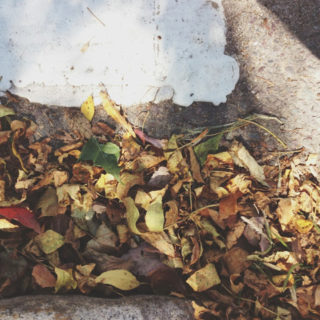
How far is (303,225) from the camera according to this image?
68.6 inches

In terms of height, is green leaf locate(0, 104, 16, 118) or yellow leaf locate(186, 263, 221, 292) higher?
green leaf locate(0, 104, 16, 118)

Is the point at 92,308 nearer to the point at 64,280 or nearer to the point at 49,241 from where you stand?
the point at 64,280

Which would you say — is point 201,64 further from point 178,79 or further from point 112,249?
point 112,249

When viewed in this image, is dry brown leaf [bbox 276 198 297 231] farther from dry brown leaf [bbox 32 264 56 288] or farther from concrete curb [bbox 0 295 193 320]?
dry brown leaf [bbox 32 264 56 288]

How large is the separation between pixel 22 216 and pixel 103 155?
1.57 ft

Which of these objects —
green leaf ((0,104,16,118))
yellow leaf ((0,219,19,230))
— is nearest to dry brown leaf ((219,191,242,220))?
yellow leaf ((0,219,19,230))

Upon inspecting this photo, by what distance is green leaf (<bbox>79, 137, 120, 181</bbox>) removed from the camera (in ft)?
5.53

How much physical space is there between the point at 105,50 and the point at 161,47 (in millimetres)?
322

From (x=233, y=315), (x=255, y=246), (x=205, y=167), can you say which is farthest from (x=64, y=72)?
(x=233, y=315)

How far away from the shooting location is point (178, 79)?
76.5 inches

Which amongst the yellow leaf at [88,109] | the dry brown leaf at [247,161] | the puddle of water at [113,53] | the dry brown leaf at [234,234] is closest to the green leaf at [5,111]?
the puddle of water at [113,53]

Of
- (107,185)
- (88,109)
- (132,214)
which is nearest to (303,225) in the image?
(132,214)

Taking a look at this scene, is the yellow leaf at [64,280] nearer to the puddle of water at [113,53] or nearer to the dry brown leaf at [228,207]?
the dry brown leaf at [228,207]

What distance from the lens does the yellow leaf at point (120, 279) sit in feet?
5.02
